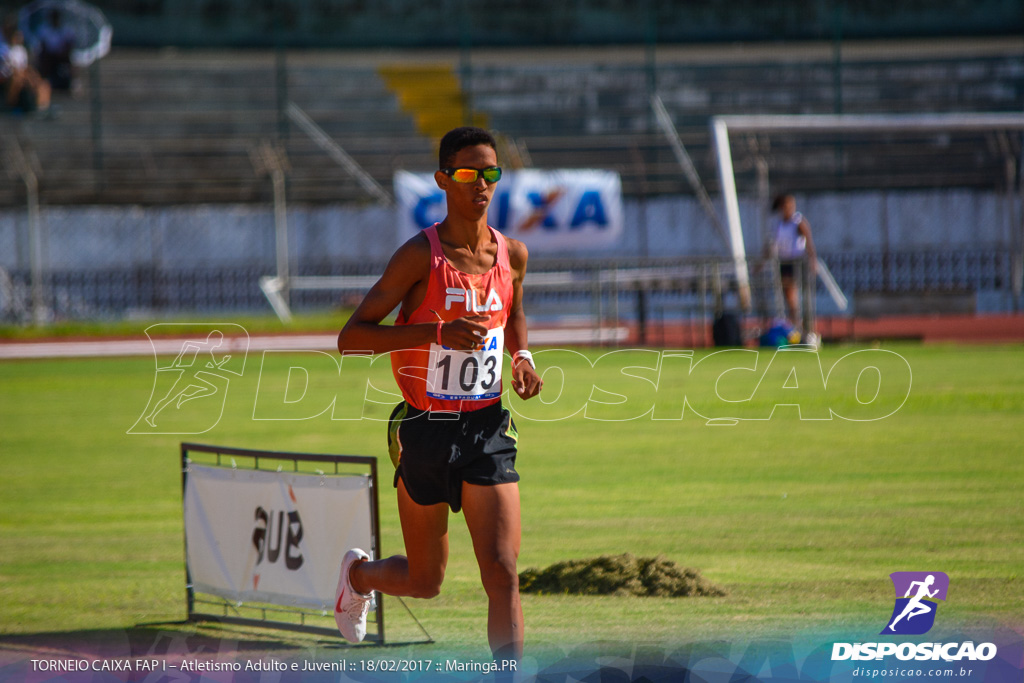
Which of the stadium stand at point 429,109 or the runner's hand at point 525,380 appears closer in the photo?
the runner's hand at point 525,380

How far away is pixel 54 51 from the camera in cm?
3331

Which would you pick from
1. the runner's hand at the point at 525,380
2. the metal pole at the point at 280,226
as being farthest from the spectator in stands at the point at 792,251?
the runner's hand at the point at 525,380

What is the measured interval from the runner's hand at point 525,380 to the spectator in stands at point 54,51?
1240 inches

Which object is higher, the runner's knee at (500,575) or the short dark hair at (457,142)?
the short dark hair at (457,142)

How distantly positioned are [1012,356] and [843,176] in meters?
11.4

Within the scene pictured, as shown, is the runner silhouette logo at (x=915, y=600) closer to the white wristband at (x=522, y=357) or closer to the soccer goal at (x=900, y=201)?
the white wristband at (x=522, y=357)

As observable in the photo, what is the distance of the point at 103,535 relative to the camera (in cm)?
811

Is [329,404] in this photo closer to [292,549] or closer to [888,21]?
[292,549]

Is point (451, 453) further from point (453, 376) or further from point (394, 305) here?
point (394, 305)

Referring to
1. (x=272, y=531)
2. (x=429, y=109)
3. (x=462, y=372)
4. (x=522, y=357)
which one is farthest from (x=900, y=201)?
(x=462, y=372)

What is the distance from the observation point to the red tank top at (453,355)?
4.86m

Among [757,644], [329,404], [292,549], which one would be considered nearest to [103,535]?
[292,549]

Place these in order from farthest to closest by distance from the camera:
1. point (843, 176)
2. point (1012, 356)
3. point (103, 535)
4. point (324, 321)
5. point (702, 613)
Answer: point (843, 176) → point (324, 321) → point (1012, 356) → point (103, 535) → point (702, 613)

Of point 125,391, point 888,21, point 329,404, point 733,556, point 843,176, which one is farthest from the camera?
point 888,21
